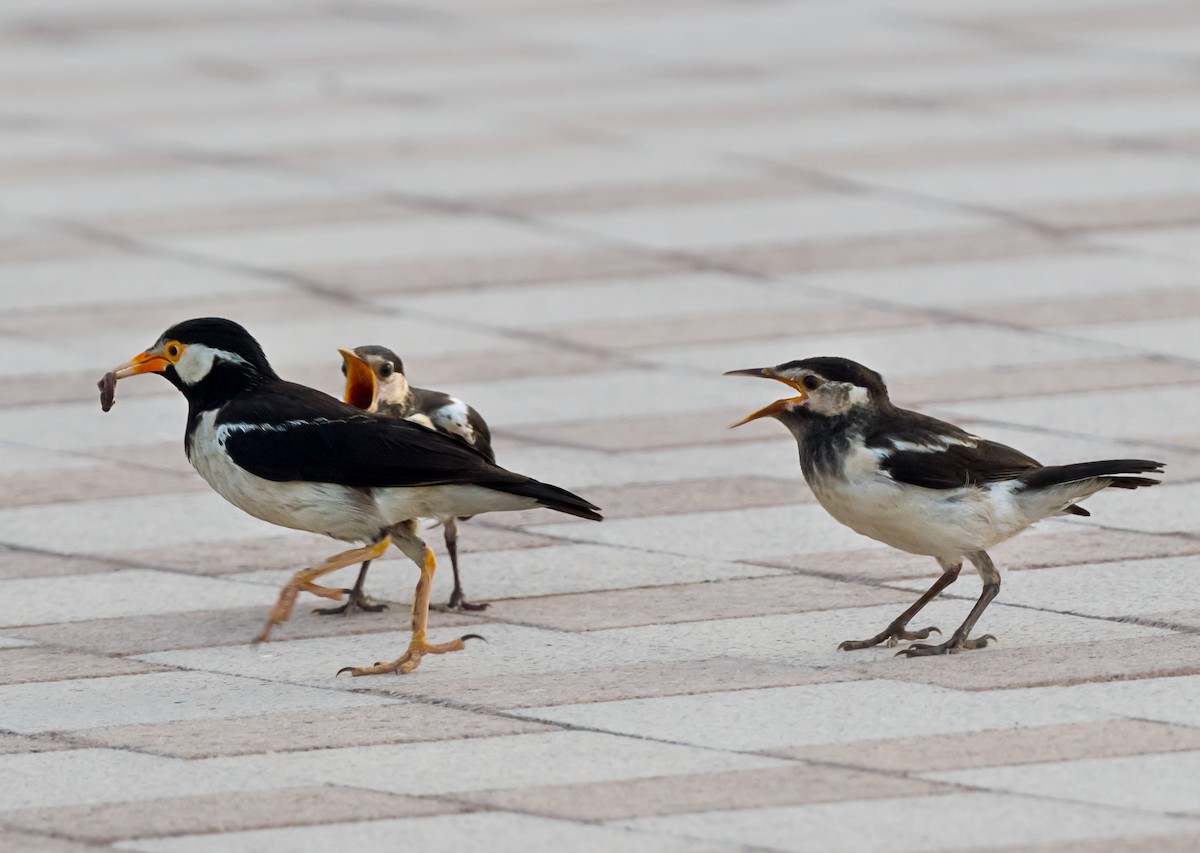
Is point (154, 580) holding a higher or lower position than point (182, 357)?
lower

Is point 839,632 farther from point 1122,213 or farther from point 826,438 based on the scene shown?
point 1122,213

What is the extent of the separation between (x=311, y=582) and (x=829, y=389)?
1.70m

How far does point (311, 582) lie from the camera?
674 cm

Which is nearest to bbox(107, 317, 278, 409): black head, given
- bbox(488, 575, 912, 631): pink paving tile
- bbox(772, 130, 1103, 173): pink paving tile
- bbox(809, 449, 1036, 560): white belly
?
bbox(488, 575, 912, 631): pink paving tile

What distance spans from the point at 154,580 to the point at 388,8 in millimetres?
12860

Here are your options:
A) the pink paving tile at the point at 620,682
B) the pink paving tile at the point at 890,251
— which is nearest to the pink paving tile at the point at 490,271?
the pink paving tile at the point at 890,251

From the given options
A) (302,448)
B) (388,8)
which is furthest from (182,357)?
(388,8)

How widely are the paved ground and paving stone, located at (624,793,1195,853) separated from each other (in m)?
0.01

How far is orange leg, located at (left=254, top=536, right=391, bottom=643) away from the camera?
670cm

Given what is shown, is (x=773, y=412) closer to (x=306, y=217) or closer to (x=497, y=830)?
(x=497, y=830)

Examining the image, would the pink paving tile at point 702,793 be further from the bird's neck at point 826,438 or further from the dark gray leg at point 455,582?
the dark gray leg at point 455,582

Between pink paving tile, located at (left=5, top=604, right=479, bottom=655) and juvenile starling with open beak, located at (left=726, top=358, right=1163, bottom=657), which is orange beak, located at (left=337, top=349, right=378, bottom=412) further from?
juvenile starling with open beak, located at (left=726, top=358, right=1163, bottom=657)

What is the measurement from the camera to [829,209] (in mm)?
12633

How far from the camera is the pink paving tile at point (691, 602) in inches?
278
